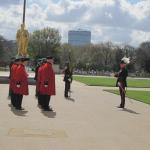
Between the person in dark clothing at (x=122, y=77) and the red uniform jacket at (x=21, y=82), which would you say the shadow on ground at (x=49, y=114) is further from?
the person in dark clothing at (x=122, y=77)

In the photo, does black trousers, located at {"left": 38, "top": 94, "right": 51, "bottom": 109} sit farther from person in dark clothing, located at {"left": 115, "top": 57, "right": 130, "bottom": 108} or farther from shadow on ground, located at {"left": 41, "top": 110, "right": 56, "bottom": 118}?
person in dark clothing, located at {"left": 115, "top": 57, "right": 130, "bottom": 108}

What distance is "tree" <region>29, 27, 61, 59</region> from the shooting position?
12722cm

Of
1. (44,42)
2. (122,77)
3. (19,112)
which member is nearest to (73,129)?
(19,112)

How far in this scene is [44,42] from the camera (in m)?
129

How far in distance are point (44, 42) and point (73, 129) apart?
116m

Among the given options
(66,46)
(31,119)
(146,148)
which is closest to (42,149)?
(146,148)

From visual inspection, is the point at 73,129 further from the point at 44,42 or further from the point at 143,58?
the point at 143,58

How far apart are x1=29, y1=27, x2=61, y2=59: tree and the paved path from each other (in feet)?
352

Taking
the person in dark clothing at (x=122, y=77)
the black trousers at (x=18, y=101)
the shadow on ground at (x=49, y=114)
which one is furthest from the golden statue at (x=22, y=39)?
the shadow on ground at (x=49, y=114)

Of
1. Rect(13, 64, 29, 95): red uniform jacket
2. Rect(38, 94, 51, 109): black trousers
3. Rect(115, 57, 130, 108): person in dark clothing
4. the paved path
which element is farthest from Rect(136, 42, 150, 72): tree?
Rect(13, 64, 29, 95): red uniform jacket

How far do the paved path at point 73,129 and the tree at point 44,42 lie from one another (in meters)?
107

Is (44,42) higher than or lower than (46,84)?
Answer: higher

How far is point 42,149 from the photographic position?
35.1 feet

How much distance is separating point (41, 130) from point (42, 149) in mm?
2765
